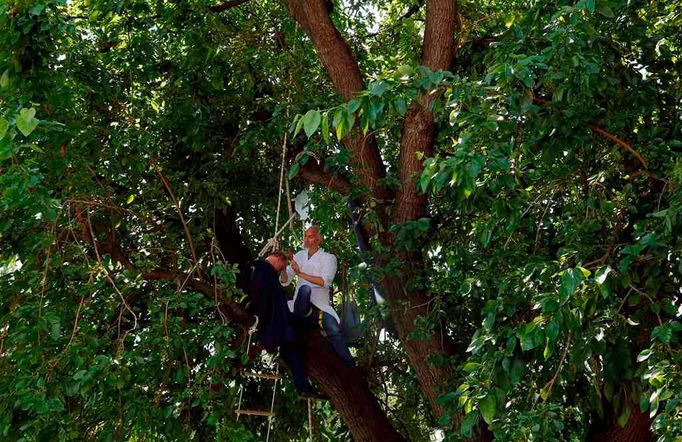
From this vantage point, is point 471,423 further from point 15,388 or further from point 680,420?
point 15,388

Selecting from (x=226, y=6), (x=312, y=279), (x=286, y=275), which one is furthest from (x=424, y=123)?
(x=226, y=6)

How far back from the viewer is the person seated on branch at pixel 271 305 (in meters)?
6.04

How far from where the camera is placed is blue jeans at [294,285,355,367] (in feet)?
21.0

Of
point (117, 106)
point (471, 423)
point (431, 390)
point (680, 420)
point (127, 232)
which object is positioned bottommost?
point (680, 420)

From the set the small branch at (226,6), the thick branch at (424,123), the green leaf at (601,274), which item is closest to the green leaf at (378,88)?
the green leaf at (601,274)

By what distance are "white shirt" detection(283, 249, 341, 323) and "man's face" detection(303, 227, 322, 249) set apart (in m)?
0.05

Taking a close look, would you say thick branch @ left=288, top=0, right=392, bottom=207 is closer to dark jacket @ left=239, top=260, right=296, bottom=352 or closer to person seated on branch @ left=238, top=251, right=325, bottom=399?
person seated on branch @ left=238, top=251, right=325, bottom=399

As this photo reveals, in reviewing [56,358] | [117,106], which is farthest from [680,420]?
[117,106]

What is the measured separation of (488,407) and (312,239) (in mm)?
2113

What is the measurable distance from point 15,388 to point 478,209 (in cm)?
251

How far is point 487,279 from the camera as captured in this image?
5574 mm

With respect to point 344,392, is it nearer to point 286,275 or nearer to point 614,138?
point 286,275

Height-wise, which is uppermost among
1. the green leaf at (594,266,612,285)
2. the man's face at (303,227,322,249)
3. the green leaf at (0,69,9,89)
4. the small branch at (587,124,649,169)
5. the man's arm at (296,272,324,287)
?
the green leaf at (0,69,9,89)

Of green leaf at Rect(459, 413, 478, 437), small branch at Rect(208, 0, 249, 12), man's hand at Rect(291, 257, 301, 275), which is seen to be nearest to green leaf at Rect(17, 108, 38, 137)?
green leaf at Rect(459, 413, 478, 437)
